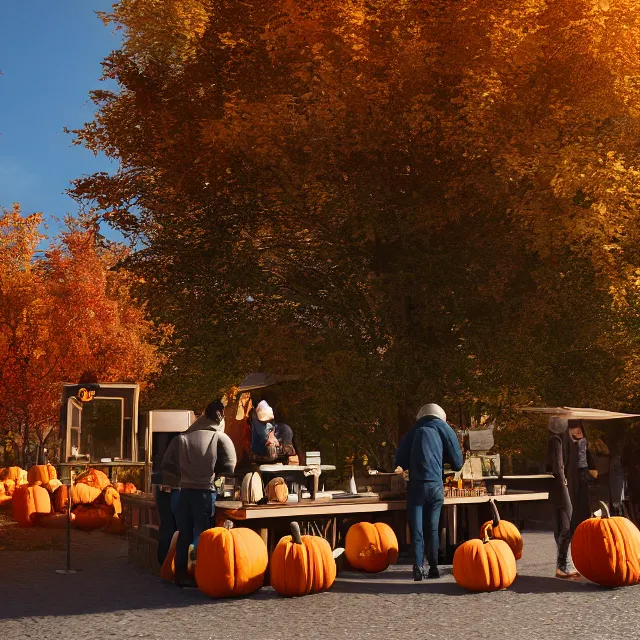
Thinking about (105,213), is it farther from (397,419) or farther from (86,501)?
(397,419)

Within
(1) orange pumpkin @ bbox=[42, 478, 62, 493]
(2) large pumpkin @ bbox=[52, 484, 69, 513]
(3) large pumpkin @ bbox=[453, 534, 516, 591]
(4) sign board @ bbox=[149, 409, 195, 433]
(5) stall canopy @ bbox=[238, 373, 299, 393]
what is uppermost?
(5) stall canopy @ bbox=[238, 373, 299, 393]

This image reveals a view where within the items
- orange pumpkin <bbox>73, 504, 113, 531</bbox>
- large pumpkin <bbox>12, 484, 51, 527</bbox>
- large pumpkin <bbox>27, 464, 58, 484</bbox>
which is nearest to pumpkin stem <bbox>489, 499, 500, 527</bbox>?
orange pumpkin <bbox>73, 504, 113, 531</bbox>

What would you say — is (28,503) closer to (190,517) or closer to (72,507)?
(72,507)

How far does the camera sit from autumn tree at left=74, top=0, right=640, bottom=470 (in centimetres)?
1678

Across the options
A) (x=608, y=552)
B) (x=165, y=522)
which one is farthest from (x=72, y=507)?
(x=608, y=552)

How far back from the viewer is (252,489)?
37.5 ft

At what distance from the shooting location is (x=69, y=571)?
12.9 metres

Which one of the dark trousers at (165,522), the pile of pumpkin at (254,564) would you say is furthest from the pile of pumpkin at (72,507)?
the pile of pumpkin at (254,564)

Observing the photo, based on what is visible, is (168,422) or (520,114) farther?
(520,114)

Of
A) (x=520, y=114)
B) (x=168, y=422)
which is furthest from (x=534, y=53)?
(x=168, y=422)

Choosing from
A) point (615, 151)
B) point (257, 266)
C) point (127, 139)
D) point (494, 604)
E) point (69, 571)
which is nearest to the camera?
point (494, 604)

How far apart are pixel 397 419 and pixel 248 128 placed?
5954mm

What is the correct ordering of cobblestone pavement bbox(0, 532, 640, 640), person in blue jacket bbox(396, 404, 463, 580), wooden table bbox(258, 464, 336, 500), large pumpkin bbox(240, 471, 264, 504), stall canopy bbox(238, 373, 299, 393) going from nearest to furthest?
cobblestone pavement bbox(0, 532, 640, 640) < large pumpkin bbox(240, 471, 264, 504) < person in blue jacket bbox(396, 404, 463, 580) < wooden table bbox(258, 464, 336, 500) < stall canopy bbox(238, 373, 299, 393)

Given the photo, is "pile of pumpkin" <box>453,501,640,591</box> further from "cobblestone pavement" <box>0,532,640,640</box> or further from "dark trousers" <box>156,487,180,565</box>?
"dark trousers" <box>156,487,180,565</box>
